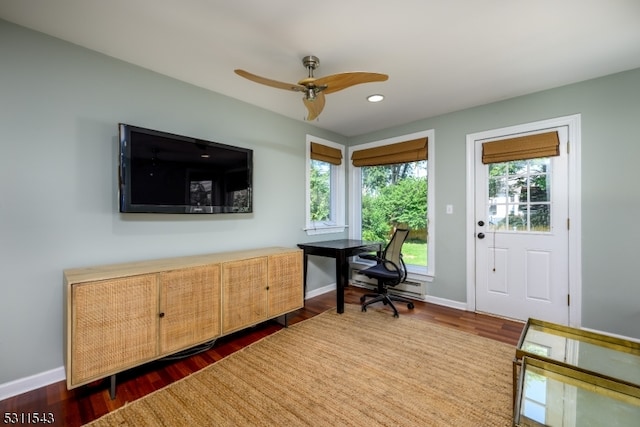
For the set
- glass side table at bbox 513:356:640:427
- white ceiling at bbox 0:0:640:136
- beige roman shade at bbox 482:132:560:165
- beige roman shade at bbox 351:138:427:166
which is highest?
white ceiling at bbox 0:0:640:136

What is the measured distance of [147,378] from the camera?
191 centimetres

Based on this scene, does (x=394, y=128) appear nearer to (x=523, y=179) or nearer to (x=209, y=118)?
(x=523, y=179)

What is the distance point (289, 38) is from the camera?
74.9 inches

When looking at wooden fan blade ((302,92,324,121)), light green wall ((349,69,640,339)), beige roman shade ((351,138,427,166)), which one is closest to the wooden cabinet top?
wooden fan blade ((302,92,324,121))

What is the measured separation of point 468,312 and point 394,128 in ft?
8.38

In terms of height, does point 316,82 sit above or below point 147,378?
above

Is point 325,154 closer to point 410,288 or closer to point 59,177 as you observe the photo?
point 410,288

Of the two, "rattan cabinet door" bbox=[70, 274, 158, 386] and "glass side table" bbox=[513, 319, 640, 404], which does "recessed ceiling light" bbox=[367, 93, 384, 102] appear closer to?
"glass side table" bbox=[513, 319, 640, 404]

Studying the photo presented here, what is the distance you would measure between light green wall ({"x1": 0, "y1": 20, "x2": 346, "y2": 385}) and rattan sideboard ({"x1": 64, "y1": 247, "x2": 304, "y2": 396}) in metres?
0.22

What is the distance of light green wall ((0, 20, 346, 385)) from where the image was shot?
173cm

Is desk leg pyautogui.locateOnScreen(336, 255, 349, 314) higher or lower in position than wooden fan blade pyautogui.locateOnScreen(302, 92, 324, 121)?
lower

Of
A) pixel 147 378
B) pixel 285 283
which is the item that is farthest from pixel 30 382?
pixel 285 283

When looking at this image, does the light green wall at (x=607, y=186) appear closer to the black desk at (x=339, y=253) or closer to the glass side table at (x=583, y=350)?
the glass side table at (x=583, y=350)

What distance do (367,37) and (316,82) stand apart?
1.59 ft
